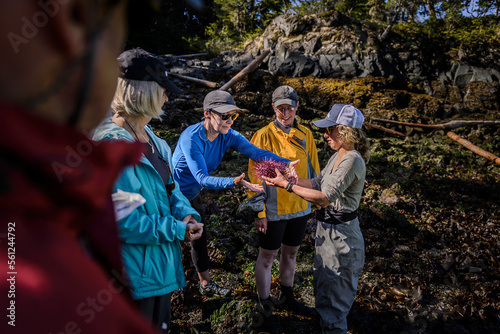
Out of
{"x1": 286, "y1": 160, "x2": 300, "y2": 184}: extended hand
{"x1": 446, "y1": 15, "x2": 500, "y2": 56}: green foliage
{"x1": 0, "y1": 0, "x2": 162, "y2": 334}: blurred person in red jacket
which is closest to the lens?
{"x1": 0, "y1": 0, "x2": 162, "y2": 334}: blurred person in red jacket

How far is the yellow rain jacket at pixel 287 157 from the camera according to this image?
3.70m

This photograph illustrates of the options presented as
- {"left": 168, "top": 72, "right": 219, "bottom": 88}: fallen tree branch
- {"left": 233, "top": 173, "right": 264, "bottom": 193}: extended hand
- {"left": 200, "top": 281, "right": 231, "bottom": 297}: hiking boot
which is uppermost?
{"left": 168, "top": 72, "right": 219, "bottom": 88}: fallen tree branch

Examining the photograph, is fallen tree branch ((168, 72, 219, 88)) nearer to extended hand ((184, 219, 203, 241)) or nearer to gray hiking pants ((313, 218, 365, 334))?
gray hiking pants ((313, 218, 365, 334))

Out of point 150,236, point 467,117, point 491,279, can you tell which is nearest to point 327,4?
point 467,117

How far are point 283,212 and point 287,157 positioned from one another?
0.79 m

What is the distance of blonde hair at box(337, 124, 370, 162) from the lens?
314 centimetres

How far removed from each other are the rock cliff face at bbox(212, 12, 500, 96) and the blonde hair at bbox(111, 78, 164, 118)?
41.1 feet

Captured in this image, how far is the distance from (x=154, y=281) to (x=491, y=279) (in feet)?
19.8

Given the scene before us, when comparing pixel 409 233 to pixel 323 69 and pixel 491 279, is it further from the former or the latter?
pixel 323 69

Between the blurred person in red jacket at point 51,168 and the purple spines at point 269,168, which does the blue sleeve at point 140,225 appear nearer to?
the blurred person in red jacket at point 51,168

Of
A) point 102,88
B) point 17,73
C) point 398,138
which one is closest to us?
point 17,73

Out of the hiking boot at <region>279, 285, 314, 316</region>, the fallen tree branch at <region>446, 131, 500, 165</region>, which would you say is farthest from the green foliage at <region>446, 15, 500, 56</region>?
the hiking boot at <region>279, 285, 314, 316</region>

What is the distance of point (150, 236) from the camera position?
A: 177cm

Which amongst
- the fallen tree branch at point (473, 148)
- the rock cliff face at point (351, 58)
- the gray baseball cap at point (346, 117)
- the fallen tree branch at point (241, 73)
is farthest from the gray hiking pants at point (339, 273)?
the rock cliff face at point (351, 58)
